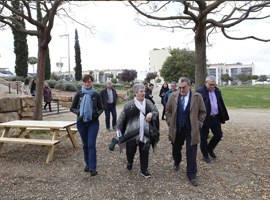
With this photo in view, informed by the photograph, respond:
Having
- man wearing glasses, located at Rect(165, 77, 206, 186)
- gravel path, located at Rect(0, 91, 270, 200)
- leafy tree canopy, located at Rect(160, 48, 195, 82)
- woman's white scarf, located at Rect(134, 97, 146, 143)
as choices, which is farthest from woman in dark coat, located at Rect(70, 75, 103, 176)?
leafy tree canopy, located at Rect(160, 48, 195, 82)

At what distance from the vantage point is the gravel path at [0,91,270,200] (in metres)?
4.82

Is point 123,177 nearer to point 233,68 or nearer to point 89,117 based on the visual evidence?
point 89,117

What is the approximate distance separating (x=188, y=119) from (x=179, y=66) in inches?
1346

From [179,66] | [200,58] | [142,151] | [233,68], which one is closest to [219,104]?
[142,151]

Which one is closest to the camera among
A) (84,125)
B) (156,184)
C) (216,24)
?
(156,184)

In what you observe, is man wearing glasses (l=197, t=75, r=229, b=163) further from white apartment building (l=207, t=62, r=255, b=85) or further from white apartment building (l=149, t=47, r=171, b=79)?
white apartment building (l=207, t=62, r=255, b=85)

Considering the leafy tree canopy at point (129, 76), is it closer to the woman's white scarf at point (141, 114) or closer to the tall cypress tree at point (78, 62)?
the tall cypress tree at point (78, 62)

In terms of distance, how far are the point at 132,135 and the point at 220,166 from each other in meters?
1.94

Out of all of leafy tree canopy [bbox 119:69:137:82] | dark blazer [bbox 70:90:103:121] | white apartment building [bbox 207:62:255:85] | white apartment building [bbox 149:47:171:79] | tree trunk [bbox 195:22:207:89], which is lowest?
dark blazer [bbox 70:90:103:121]

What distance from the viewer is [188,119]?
17.4 feet

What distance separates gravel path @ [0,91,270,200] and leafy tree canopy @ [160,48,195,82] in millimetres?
31525

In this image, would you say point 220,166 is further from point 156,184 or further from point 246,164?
point 156,184

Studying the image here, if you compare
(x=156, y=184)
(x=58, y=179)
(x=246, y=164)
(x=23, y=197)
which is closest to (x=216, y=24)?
(x=246, y=164)

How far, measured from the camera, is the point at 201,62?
876 cm
